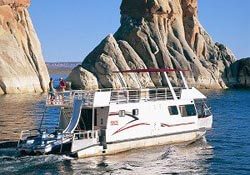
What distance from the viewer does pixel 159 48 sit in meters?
124

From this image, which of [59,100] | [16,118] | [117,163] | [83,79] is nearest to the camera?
[117,163]

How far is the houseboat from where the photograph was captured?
31.5 metres

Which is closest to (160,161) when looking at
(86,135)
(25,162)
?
(86,135)

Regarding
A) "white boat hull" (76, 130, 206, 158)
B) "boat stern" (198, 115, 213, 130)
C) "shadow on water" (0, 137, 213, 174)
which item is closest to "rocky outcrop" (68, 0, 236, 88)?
"boat stern" (198, 115, 213, 130)

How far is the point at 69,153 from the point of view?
31.2m

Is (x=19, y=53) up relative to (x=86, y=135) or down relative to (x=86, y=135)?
up

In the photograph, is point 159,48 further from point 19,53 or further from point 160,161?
point 160,161

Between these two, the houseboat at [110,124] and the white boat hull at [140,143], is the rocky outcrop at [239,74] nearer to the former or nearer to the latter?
the white boat hull at [140,143]

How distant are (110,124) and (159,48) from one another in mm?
91895

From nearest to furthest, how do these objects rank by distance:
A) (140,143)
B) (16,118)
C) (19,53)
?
1. (140,143)
2. (16,118)
3. (19,53)

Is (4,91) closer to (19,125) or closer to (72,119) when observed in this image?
(19,125)

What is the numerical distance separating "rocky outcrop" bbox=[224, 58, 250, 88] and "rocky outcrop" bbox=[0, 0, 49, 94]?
48332mm

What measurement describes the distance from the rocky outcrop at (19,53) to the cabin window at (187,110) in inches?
2491

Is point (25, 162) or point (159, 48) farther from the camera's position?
point (159, 48)
